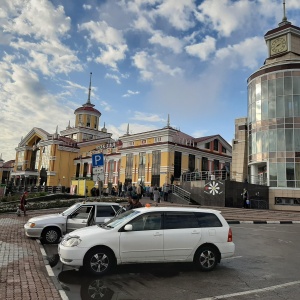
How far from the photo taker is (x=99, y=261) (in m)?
7.37

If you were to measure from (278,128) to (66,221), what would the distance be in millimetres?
25943

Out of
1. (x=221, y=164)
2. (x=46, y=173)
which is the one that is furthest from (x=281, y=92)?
(x=46, y=173)

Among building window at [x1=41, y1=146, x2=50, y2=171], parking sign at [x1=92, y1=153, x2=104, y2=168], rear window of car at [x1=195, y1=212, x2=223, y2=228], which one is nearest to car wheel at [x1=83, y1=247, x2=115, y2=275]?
rear window of car at [x1=195, y1=212, x2=223, y2=228]

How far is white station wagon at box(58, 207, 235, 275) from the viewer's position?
7.36 m

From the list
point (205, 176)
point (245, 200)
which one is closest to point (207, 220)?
point (245, 200)

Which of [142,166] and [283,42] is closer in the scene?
[283,42]

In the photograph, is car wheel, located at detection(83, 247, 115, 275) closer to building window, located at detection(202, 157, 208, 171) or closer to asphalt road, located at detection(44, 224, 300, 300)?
asphalt road, located at detection(44, 224, 300, 300)

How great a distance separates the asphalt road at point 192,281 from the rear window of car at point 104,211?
239 cm

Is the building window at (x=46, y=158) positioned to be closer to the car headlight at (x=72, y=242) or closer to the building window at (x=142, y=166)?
the building window at (x=142, y=166)

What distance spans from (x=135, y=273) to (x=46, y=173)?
57.6 meters

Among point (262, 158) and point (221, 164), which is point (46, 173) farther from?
point (262, 158)

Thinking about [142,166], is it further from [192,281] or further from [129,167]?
[192,281]

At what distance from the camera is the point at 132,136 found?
46.4 meters

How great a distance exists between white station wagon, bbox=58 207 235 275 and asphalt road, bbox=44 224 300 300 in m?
0.35
